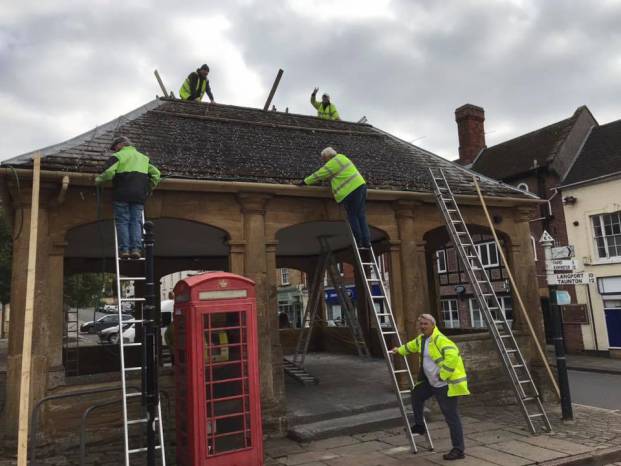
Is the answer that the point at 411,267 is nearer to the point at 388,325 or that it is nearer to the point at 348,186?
the point at 388,325

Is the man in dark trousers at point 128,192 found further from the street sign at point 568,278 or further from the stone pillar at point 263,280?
the street sign at point 568,278

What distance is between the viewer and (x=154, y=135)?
895 cm

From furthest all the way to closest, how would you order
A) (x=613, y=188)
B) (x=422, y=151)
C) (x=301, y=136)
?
(x=613, y=188) < (x=422, y=151) < (x=301, y=136)

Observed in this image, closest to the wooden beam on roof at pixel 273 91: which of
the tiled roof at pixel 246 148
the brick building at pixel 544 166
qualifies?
the tiled roof at pixel 246 148

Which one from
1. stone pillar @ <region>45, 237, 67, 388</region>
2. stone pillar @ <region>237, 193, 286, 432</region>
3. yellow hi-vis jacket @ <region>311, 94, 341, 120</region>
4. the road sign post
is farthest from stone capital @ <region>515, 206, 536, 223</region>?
stone pillar @ <region>45, 237, 67, 388</region>

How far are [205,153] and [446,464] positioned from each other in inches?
238

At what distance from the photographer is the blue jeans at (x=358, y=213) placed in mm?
8031

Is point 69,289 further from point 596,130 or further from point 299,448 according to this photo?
point 596,130

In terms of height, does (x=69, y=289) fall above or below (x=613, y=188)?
below

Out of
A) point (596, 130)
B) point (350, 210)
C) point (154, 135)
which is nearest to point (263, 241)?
point (350, 210)

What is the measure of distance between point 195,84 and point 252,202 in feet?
19.0

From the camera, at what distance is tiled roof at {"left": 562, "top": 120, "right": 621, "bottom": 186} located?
65.1 ft

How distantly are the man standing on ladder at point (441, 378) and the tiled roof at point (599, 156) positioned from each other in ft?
53.3

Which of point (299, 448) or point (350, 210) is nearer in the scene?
point (299, 448)
